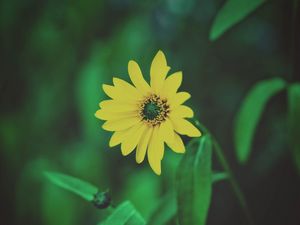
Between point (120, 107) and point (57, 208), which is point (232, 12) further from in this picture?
point (57, 208)

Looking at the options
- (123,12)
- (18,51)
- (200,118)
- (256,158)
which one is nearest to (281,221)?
(256,158)

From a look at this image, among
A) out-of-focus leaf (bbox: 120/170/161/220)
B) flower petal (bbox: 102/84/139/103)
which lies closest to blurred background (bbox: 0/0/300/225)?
out-of-focus leaf (bbox: 120/170/161/220)

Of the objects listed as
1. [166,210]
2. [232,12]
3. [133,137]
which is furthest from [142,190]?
[232,12]

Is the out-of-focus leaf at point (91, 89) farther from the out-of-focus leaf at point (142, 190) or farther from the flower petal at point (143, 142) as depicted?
the flower petal at point (143, 142)

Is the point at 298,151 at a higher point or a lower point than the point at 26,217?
lower

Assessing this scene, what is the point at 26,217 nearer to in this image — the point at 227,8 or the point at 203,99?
the point at 203,99

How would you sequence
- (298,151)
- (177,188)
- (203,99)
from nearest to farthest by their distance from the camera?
1. (177,188)
2. (298,151)
3. (203,99)

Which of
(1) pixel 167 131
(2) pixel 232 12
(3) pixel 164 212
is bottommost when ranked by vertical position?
(3) pixel 164 212
